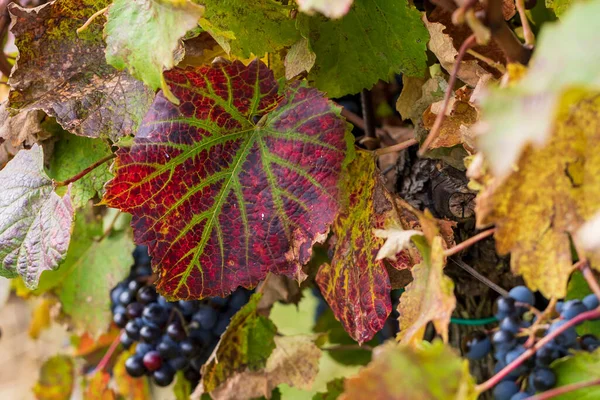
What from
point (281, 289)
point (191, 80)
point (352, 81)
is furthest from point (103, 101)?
point (281, 289)

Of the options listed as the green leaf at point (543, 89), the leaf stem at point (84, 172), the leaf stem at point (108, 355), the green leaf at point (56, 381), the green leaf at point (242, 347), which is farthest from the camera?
the green leaf at point (56, 381)

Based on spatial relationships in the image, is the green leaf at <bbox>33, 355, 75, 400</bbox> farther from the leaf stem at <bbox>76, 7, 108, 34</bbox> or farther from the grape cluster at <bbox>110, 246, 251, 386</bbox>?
the leaf stem at <bbox>76, 7, 108, 34</bbox>

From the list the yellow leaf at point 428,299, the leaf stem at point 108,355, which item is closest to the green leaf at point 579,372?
the yellow leaf at point 428,299

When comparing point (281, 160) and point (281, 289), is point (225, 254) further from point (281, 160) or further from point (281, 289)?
point (281, 289)

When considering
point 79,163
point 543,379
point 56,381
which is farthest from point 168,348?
point 543,379

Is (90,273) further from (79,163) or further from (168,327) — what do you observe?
(79,163)

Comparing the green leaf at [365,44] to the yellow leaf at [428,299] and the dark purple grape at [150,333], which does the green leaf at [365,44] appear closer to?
the yellow leaf at [428,299]

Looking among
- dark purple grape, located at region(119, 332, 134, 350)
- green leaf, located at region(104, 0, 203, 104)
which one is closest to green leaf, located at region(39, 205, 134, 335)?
dark purple grape, located at region(119, 332, 134, 350)
